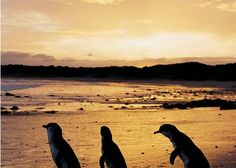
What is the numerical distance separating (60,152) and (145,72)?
117m

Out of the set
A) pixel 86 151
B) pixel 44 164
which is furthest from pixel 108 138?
pixel 86 151

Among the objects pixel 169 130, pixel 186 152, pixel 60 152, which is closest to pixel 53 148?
pixel 60 152

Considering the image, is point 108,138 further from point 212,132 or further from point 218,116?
point 218,116

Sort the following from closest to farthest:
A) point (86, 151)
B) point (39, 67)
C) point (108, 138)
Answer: point (108, 138) → point (86, 151) → point (39, 67)

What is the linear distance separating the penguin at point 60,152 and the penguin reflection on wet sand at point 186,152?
62.4 inches

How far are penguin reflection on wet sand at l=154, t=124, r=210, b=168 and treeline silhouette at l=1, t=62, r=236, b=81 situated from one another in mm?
94123

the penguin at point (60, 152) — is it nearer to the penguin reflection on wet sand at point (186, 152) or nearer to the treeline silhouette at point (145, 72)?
the penguin reflection on wet sand at point (186, 152)

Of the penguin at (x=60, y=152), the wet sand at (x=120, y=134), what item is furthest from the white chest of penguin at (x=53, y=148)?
the wet sand at (x=120, y=134)

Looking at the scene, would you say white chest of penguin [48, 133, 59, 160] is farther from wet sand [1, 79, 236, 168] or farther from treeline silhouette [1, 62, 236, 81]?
treeline silhouette [1, 62, 236, 81]

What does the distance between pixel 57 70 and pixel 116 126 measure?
111221mm

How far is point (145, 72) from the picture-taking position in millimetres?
125812

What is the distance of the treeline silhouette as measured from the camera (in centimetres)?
11206

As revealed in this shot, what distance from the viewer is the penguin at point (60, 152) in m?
9.39

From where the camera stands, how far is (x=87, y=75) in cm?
13038
